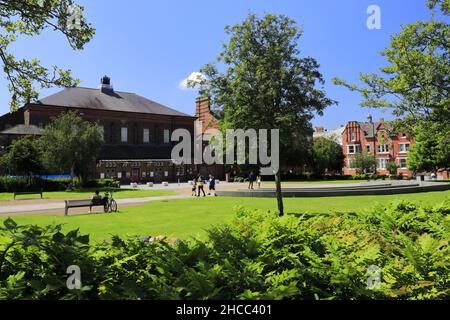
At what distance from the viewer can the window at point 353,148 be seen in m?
90.9

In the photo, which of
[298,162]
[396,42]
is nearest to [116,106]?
[298,162]

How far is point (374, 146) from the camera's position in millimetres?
87875

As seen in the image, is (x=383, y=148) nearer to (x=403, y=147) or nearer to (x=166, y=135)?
(x=403, y=147)

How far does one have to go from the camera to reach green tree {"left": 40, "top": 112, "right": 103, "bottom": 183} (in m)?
45.9

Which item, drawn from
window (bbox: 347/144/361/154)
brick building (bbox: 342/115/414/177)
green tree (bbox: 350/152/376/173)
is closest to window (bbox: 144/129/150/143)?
green tree (bbox: 350/152/376/173)

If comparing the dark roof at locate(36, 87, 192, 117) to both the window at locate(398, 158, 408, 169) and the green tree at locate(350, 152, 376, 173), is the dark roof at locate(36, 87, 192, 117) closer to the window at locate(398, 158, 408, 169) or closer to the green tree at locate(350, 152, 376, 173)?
the green tree at locate(350, 152, 376, 173)

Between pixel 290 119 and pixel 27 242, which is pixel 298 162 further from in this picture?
pixel 27 242

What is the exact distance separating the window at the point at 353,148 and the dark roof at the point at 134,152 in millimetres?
45130

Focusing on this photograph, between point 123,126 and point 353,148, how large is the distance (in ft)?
183

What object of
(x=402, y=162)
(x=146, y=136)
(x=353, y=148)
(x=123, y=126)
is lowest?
(x=402, y=162)

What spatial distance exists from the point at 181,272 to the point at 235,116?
14.7 meters

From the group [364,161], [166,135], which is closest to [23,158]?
[166,135]

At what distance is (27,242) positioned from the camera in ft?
11.5

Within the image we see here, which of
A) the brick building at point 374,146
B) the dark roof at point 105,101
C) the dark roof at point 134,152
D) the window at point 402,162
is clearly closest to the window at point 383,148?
the brick building at point 374,146
